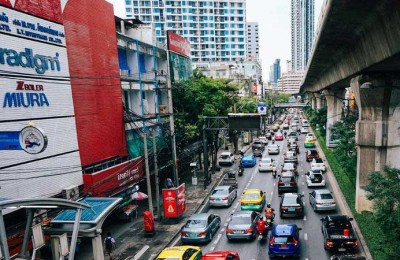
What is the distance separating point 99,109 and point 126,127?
12.7 feet

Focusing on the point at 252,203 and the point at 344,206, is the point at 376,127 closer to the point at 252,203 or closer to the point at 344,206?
the point at 344,206

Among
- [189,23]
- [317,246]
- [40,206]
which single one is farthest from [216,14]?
[40,206]

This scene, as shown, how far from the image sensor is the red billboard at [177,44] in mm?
33375

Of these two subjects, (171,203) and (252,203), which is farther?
(252,203)

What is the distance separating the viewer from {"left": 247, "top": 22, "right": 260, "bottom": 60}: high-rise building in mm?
194125

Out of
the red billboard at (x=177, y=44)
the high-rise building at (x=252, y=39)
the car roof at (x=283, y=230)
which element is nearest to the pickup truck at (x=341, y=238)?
the car roof at (x=283, y=230)

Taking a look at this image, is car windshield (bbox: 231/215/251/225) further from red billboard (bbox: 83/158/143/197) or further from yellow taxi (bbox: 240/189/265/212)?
red billboard (bbox: 83/158/143/197)

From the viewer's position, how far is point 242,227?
18.7m

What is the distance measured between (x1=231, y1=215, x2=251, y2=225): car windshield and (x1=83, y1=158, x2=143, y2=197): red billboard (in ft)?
22.9

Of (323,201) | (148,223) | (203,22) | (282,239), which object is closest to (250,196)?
(323,201)

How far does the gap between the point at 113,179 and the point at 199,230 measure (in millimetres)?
5840

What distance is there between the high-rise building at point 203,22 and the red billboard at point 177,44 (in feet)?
217

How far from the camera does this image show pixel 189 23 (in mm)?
108812

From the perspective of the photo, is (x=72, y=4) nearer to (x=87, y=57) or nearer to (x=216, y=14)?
(x=87, y=57)
